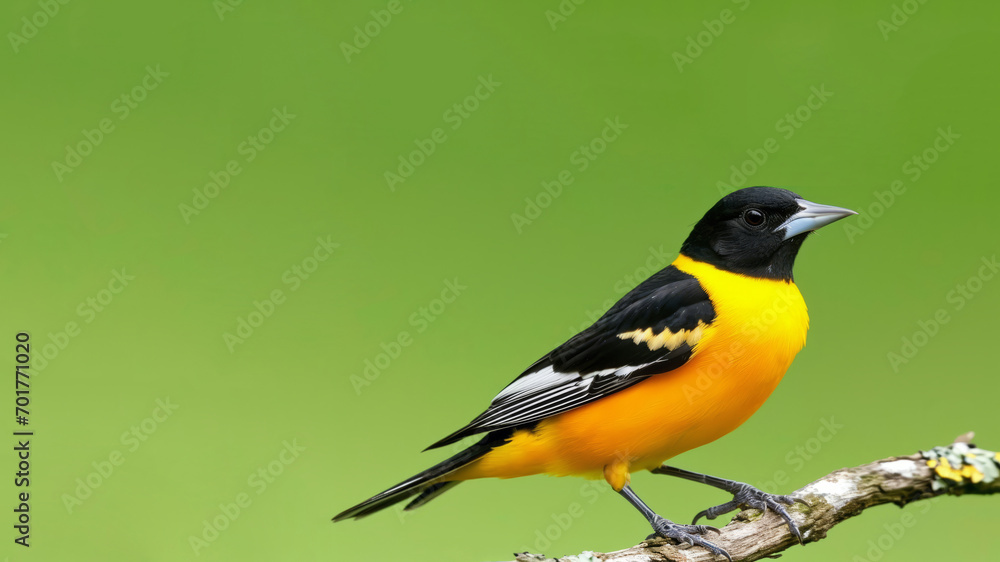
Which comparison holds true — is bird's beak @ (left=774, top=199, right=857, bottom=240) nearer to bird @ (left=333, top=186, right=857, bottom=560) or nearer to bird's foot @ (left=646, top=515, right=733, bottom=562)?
bird @ (left=333, top=186, right=857, bottom=560)

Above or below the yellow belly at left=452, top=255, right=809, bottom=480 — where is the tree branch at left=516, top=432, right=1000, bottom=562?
below

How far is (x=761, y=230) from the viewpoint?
3.49 m

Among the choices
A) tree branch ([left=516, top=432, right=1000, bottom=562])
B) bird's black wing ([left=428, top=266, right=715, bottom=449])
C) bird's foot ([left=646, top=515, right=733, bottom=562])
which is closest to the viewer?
bird's foot ([left=646, top=515, right=733, bottom=562])

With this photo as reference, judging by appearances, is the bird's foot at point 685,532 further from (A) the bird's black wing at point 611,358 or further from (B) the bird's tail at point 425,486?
(B) the bird's tail at point 425,486

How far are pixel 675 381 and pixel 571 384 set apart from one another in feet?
1.36

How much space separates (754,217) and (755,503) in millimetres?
1187

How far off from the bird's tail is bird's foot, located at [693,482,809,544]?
96 cm

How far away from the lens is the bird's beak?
3.35 meters

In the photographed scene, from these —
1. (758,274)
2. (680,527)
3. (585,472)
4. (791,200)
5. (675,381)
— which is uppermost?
(791,200)

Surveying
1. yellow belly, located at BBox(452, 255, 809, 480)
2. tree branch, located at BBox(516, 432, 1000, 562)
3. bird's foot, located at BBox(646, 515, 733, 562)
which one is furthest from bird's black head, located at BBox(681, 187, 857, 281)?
bird's foot, located at BBox(646, 515, 733, 562)

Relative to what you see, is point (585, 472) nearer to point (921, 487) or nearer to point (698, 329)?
point (698, 329)

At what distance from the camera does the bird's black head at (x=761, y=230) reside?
3.45m

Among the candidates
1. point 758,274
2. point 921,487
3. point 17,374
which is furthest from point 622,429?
point 17,374

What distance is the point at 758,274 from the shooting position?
3479 millimetres
